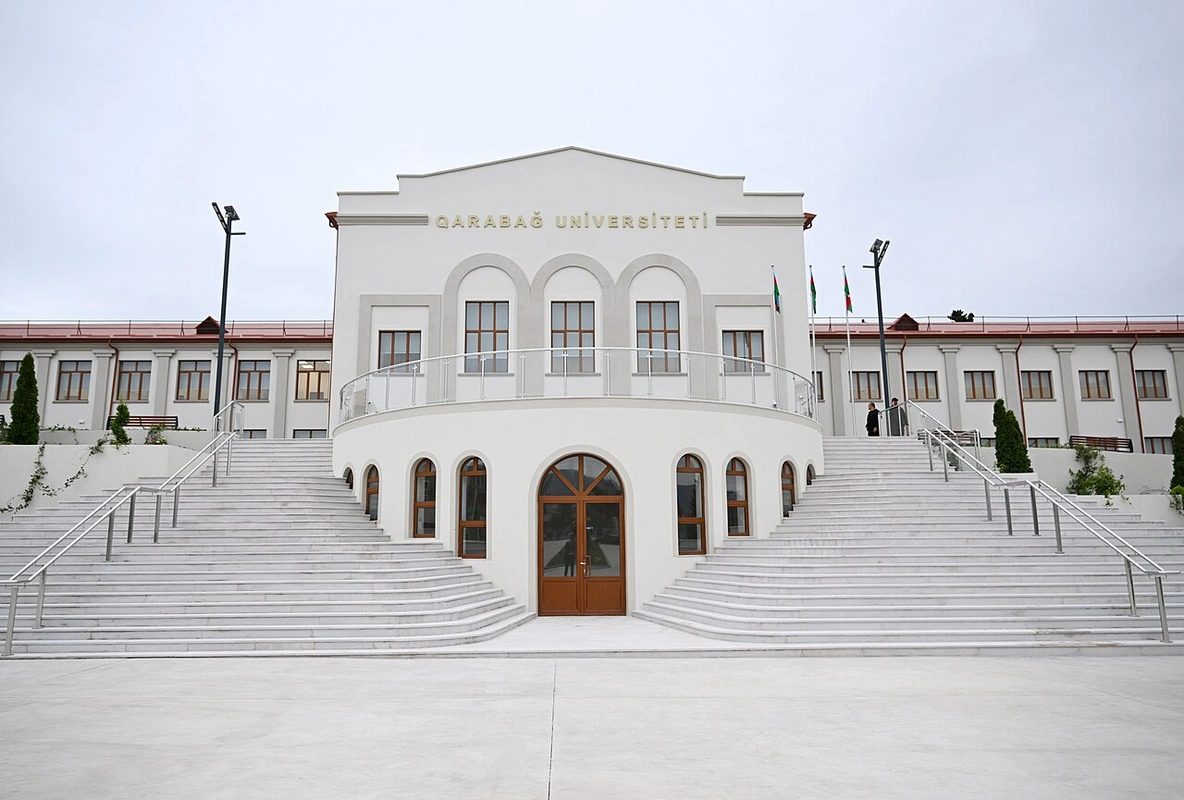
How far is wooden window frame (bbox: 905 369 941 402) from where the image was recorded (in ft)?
98.7

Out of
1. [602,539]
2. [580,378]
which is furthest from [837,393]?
[602,539]

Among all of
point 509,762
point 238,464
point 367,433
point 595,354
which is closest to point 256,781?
point 509,762

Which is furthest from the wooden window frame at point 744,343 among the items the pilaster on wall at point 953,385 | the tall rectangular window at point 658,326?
the pilaster on wall at point 953,385

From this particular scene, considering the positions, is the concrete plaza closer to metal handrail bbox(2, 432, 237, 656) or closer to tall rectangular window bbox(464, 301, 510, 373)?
metal handrail bbox(2, 432, 237, 656)

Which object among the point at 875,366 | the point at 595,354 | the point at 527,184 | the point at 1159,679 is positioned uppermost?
the point at 527,184

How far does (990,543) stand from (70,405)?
31822mm

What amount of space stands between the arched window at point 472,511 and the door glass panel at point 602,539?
2163mm

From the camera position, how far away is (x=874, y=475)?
18797mm

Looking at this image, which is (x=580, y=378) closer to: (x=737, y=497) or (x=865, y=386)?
(x=737, y=497)

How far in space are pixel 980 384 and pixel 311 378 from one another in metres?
25.6

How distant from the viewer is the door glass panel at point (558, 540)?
16000mm

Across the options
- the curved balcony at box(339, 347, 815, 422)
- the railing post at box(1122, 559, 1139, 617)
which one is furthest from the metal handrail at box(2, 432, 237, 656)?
the railing post at box(1122, 559, 1139, 617)

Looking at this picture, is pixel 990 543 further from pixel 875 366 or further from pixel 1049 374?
pixel 1049 374

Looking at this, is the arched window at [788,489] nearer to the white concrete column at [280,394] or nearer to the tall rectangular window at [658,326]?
the tall rectangular window at [658,326]
